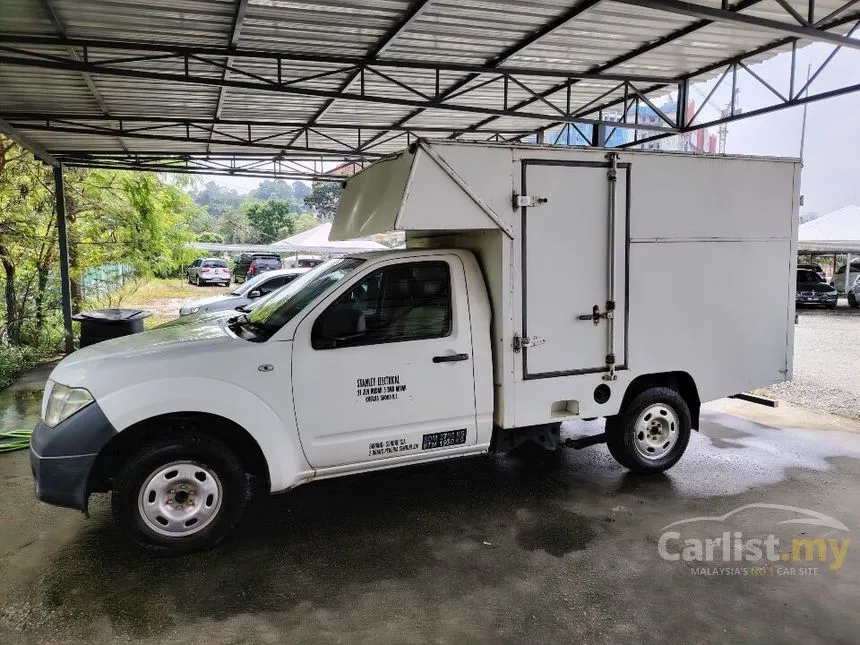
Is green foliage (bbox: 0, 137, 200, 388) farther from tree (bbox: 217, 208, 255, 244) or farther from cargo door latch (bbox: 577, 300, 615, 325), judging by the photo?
tree (bbox: 217, 208, 255, 244)

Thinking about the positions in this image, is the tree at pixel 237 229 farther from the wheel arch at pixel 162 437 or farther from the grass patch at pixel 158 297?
the wheel arch at pixel 162 437

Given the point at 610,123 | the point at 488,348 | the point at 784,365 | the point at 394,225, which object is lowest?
the point at 784,365

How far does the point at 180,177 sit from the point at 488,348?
15.4 meters

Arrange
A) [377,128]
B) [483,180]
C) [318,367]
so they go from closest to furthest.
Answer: [318,367] → [483,180] → [377,128]

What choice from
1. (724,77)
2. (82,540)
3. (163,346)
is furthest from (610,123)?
(82,540)

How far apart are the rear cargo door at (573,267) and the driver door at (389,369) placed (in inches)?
21.7

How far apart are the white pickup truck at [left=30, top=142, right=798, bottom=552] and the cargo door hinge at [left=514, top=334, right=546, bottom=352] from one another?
16 mm

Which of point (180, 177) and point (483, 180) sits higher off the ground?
point (180, 177)

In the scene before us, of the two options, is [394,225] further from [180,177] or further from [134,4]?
[180,177]

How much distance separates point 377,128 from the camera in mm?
11320

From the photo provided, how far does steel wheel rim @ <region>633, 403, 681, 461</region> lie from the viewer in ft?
16.9

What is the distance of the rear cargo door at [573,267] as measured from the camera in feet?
14.8

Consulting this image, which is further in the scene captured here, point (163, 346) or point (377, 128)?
point (377, 128)

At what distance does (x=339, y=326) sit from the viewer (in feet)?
13.2
